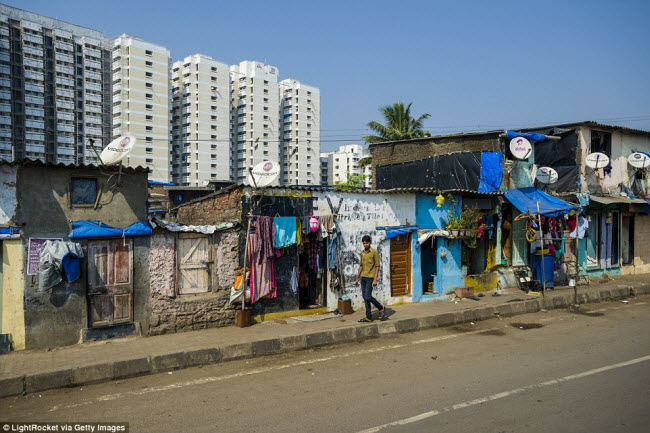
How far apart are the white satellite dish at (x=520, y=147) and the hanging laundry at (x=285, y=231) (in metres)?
8.64

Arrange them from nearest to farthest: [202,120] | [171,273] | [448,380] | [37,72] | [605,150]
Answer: [448,380]
[171,273]
[605,150]
[37,72]
[202,120]

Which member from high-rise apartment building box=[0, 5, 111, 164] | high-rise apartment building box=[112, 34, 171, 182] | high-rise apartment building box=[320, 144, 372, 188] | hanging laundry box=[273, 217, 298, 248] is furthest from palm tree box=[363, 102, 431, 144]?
high-rise apartment building box=[320, 144, 372, 188]

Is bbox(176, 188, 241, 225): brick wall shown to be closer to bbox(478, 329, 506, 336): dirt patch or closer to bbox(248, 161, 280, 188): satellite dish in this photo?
bbox(248, 161, 280, 188): satellite dish

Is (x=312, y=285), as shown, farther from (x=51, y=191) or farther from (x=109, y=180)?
(x=51, y=191)

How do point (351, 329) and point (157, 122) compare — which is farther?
point (157, 122)

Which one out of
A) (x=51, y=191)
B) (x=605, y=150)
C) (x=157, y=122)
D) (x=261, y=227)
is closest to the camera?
(x=51, y=191)

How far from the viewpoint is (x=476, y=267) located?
55.9 ft

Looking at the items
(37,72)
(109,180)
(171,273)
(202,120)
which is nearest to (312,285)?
(171,273)

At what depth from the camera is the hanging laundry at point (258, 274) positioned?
11211 millimetres

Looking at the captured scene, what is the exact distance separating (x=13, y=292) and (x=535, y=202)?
48.9ft

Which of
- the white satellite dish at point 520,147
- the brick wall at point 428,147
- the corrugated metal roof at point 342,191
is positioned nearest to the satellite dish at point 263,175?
the corrugated metal roof at point 342,191

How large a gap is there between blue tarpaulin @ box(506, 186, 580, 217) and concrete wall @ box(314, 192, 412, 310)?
4.10 meters

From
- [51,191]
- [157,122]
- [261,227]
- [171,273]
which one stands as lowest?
[171,273]

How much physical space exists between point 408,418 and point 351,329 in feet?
16.0
